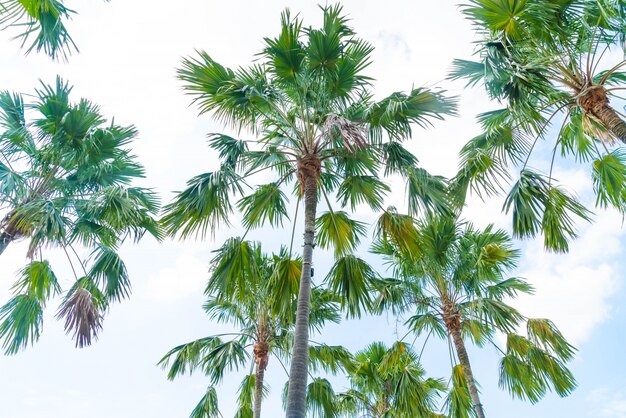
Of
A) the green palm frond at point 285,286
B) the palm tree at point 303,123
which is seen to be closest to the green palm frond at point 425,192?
the palm tree at point 303,123

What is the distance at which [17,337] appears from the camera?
7047mm

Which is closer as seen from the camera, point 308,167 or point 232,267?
point 232,267

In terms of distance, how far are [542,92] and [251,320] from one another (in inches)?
304

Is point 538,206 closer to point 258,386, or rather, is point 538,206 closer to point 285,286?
point 285,286

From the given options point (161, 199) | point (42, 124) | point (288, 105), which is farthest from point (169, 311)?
point (288, 105)

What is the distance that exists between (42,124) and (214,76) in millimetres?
3076

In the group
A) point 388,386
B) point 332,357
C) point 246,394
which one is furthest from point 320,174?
point 388,386

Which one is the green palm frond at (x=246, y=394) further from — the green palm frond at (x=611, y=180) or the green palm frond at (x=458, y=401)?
the green palm frond at (x=611, y=180)

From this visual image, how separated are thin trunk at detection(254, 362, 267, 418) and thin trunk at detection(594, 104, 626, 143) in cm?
780

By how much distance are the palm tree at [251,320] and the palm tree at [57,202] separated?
6.57 ft

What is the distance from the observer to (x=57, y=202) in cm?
742

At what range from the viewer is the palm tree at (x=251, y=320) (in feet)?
22.0

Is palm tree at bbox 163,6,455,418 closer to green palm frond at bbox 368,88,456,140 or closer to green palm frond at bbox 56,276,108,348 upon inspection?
green palm frond at bbox 368,88,456,140

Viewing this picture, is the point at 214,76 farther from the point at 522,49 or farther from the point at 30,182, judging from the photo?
the point at 522,49
